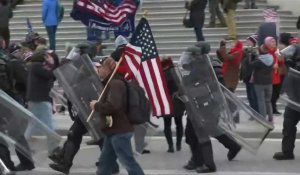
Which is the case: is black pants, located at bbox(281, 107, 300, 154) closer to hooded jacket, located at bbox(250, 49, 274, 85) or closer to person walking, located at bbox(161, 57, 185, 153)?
person walking, located at bbox(161, 57, 185, 153)

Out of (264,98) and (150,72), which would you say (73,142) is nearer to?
(150,72)

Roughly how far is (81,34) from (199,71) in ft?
36.9

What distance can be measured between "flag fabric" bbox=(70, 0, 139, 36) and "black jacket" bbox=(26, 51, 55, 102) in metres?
6.33

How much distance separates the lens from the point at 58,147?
1059cm

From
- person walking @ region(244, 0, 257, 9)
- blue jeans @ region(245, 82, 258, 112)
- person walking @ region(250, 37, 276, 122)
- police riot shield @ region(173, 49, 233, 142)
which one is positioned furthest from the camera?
person walking @ region(244, 0, 257, 9)

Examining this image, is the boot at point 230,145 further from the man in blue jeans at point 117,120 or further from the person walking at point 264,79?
the person walking at point 264,79

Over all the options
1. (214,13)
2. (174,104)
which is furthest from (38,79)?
(214,13)

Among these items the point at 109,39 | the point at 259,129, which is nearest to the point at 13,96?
the point at 259,129

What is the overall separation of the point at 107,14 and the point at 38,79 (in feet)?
21.5

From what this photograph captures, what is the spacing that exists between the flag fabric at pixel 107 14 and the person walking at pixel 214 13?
2890mm

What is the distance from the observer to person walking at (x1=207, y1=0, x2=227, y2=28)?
1982 cm

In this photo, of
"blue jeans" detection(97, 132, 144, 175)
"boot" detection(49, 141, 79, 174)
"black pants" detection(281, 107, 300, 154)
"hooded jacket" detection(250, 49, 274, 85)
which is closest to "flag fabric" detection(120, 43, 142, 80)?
"blue jeans" detection(97, 132, 144, 175)

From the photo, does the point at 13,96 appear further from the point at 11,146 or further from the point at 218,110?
the point at 218,110

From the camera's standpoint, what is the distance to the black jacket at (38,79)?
11.0m
